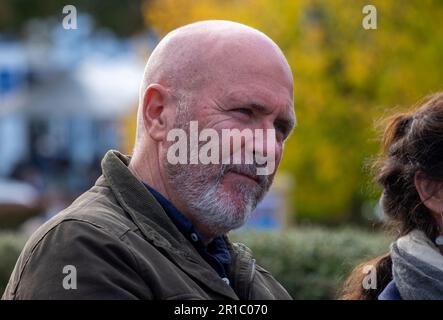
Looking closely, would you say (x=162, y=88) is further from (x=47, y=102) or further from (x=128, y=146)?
(x=47, y=102)

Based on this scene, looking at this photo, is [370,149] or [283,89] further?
[370,149]

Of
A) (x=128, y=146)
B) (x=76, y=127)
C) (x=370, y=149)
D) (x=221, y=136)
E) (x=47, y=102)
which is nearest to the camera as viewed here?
(x=221, y=136)

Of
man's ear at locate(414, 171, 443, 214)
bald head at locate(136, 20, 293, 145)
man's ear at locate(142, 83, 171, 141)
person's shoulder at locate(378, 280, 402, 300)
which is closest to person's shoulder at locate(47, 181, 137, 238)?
man's ear at locate(142, 83, 171, 141)

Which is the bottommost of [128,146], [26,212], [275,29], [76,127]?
[76,127]

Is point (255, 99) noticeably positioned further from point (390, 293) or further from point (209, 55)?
point (390, 293)

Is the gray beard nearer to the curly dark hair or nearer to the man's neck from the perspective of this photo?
the man's neck

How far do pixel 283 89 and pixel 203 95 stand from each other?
0.23 m

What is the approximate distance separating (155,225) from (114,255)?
23 cm

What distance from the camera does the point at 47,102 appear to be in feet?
69.3

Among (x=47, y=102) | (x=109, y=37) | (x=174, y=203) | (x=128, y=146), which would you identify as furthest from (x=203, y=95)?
(x=109, y=37)

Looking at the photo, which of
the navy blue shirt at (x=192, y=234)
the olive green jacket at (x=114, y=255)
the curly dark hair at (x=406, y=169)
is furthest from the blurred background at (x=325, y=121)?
the olive green jacket at (x=114, y=255)

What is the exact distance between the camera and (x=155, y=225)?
271cm

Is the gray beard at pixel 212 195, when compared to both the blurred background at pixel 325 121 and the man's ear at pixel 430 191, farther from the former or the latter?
the blurred background at pixel 325 121
